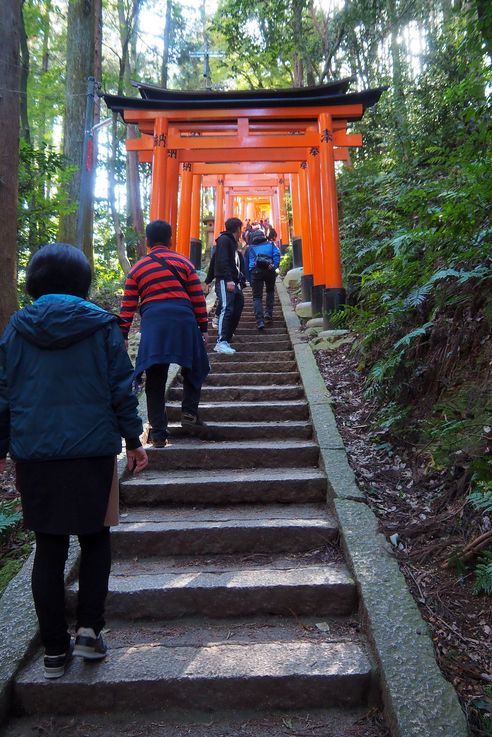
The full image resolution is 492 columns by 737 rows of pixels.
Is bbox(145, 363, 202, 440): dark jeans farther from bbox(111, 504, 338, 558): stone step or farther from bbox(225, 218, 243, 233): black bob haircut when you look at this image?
bbox(225, 218, 243, 233): black bob haircut

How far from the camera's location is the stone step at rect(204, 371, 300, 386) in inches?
237

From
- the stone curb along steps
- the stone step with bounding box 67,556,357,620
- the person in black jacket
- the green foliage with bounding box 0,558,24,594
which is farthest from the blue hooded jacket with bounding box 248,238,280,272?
the stone step with bounding box 67,556,357,620

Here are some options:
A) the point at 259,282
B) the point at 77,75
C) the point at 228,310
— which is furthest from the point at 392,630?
the point at 77,75

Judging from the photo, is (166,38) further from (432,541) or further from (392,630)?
(392,630)

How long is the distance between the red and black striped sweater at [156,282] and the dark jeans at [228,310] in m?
2.42

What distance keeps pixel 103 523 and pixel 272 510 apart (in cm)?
173

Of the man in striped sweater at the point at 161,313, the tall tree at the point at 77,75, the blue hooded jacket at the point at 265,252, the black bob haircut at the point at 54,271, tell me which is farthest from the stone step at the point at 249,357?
the tall tree at the point at 77,75

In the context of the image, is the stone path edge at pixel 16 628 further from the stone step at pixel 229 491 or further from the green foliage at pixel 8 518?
the stone step at pixel 229 491

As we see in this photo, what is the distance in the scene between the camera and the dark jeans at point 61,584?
212cm

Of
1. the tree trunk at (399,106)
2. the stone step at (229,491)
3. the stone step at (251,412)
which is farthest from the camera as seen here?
the tree trunk at (399,106)

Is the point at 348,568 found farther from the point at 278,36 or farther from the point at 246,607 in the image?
the point at 278,36

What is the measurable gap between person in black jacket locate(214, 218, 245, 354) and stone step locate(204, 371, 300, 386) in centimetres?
78

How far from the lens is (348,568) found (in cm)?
295

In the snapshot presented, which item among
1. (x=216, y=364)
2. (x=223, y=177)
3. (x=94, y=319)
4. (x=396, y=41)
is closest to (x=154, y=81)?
(x=223, y=177)
